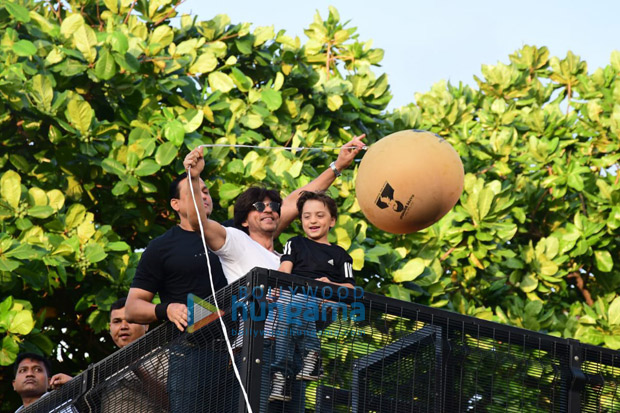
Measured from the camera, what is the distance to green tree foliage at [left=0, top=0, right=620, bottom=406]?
744 cm

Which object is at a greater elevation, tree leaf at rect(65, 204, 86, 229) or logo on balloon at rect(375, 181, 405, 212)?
tree leaf at rect(65, 204, 86, 229)

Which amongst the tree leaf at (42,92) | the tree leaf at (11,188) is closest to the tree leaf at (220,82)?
the tree leaf at (42,92)

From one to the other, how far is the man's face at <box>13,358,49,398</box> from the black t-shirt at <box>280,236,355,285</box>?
8.46 feet

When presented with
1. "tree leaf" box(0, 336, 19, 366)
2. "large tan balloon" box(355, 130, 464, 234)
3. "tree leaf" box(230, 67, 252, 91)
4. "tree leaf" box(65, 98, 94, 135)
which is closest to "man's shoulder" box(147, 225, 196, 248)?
"large tan balloon" box(355, 130, 464, 234)

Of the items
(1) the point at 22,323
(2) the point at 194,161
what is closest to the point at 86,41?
(1) the point at 22,323

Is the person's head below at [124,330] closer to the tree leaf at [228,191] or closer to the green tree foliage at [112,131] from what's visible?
the green tree foliage at [112,131]

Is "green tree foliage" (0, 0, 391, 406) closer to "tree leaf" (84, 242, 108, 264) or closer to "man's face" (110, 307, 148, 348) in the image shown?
"tree leaf" (84, 242, 108, 264)

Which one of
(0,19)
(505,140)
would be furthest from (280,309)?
(505,140)

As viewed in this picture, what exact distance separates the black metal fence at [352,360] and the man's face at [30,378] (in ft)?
6.87

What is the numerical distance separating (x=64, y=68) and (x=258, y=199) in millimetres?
2954

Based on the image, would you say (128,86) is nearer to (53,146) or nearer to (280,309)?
(53,146)

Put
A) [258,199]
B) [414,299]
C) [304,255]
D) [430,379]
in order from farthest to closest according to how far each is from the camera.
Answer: [414,299] → [258,199] → [304,255] → [430,379]

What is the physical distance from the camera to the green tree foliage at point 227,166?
7.44 meters

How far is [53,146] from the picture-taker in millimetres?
7910
